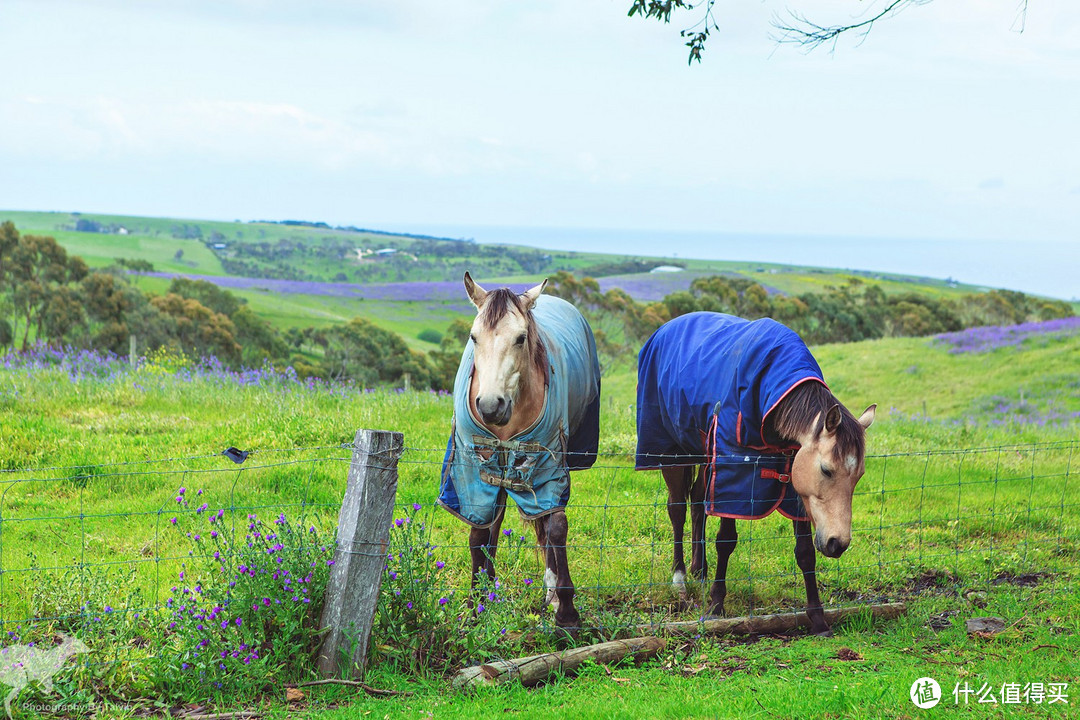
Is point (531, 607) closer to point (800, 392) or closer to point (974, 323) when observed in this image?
point (800, 392)

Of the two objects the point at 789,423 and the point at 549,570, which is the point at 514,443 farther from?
the point at 789,423

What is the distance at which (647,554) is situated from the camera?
7.05 meters

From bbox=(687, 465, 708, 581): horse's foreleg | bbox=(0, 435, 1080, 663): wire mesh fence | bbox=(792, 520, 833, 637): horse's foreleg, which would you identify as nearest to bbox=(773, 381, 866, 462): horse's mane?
bbox=(792, 520, 833, 637): horse's foreleg

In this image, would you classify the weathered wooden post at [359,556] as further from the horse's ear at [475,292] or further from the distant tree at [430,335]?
the distant tree at [430,335]

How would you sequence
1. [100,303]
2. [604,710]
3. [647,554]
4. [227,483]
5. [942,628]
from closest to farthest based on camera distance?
[604,710] < [942,628] < [647,554] < [227,483] < [100,303]

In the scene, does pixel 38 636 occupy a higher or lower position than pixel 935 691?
lower

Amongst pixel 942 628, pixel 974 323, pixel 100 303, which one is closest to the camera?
pixel 942 628

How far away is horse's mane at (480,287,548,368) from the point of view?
5160 millimetres

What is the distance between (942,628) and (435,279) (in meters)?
90.8

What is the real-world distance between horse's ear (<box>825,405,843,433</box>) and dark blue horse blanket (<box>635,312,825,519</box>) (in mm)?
324

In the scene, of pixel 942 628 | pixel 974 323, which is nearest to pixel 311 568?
pixel 942 628

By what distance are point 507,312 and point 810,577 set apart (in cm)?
278

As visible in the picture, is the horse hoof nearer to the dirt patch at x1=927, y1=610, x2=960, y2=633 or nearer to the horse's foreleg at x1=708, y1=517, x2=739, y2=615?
the horse's foreleg at x1=708, y1=517, x2=739, y2=615

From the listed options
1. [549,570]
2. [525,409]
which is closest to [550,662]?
[549,570]
